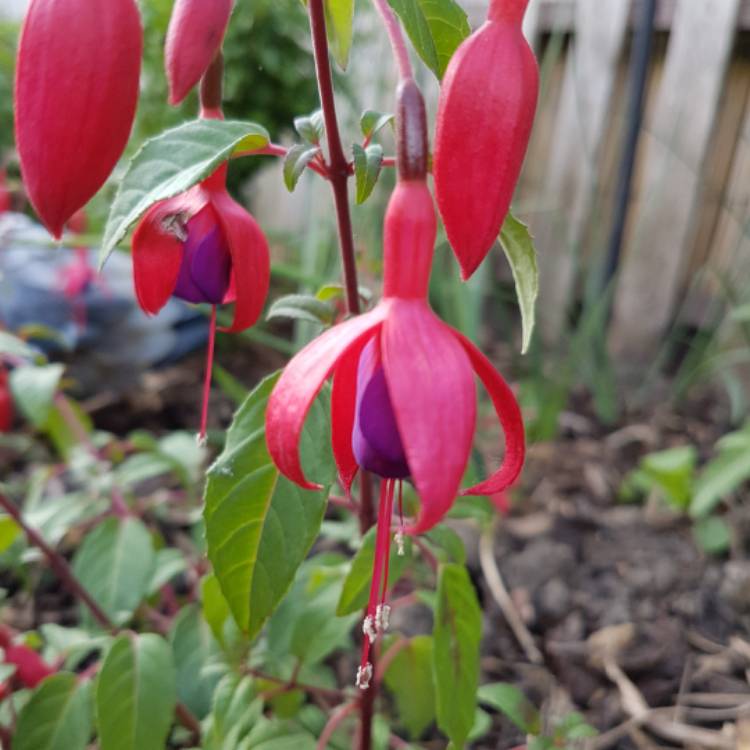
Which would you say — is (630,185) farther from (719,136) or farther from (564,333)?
(564,333)

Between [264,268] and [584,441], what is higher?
[264,268]

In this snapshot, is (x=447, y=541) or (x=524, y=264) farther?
(x=447, y=541)

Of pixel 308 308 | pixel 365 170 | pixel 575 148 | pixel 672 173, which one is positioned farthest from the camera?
pixel 575 148

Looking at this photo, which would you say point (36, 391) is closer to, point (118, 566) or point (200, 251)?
point (118, 566)

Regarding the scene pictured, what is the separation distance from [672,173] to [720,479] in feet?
2.56

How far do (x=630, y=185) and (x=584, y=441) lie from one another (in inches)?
23.6

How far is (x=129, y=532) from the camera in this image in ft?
2.46

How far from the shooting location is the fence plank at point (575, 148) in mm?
1559

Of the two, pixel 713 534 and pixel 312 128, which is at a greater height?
pixel 312 128

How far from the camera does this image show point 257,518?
0.42 m

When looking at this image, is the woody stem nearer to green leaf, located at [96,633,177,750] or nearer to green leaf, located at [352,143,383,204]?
green leaf, located at [352,143,383,204]

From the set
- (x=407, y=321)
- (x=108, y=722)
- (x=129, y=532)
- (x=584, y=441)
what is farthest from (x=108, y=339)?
(x=407, y=321)

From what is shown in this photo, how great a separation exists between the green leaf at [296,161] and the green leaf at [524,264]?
0.35 ft

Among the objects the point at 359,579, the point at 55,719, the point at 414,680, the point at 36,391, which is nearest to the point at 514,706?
the point at 414,680
